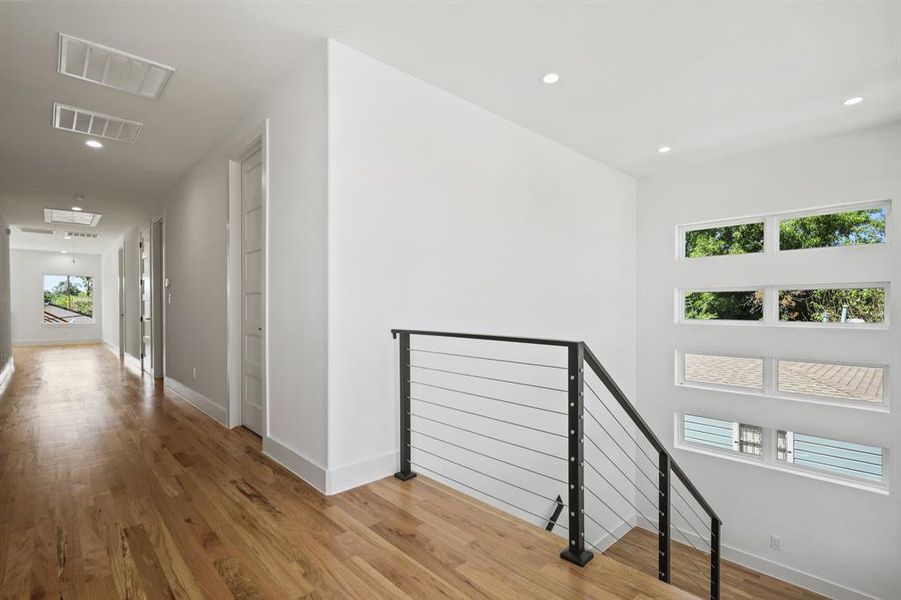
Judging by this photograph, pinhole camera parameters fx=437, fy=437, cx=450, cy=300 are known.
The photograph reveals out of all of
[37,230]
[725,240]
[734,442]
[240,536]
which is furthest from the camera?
[37,230]

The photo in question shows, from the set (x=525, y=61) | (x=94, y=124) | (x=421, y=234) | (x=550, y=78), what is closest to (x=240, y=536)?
(x=421, y=234)

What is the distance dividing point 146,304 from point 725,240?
318 inches

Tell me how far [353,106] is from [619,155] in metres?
3.27

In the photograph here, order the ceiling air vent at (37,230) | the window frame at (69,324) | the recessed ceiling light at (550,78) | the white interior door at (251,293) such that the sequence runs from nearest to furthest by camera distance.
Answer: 1. the recessed ceiling light at (550,78)
2. the white interior door at (251,293)
3. the ceiling air vent at (37,230)
4. the window frame at (69,324)

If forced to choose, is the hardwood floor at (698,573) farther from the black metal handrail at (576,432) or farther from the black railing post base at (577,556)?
the black railing post base at (577,556)

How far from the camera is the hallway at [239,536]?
1.65 m

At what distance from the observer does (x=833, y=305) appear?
4457 mm

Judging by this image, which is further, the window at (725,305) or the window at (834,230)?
the window at (725,305)

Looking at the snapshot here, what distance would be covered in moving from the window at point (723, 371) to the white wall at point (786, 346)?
0.15 meters

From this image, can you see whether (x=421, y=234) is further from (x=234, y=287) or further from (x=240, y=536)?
(x=240, y=536)

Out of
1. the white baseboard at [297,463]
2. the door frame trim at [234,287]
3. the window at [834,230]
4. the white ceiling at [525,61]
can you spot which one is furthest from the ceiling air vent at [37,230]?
the window at [834,230]

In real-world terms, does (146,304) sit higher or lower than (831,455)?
higher

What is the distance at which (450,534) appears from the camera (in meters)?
2.02

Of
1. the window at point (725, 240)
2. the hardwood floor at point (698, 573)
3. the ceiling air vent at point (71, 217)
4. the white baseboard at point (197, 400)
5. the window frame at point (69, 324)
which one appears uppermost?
the ceiling air vent at point (71, 217)
